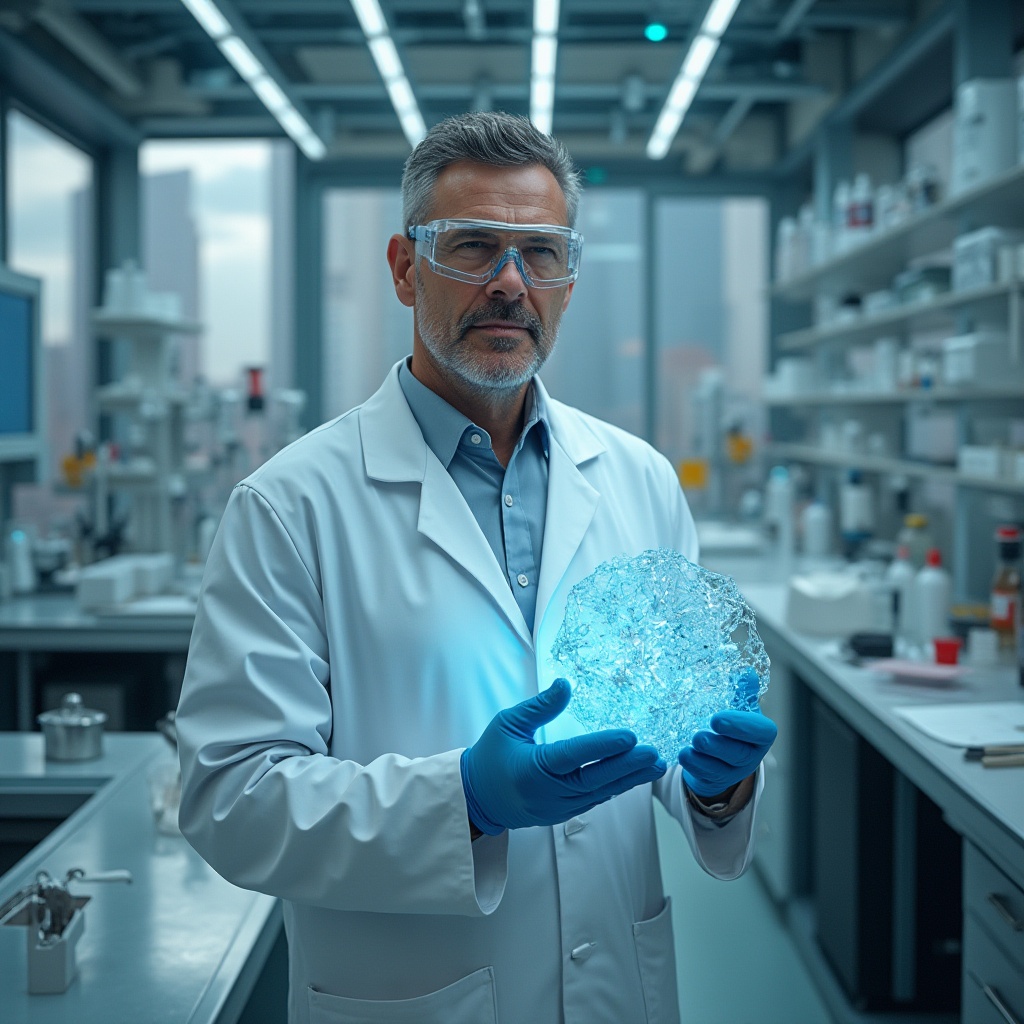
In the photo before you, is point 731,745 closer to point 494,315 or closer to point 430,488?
point 430,488

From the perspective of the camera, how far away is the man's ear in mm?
1414

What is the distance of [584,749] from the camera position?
1078mm

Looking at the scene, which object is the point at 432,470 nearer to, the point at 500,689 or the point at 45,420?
the point at 500,689

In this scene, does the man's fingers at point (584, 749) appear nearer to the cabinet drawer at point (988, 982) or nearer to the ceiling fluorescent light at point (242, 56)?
the cabinet drawer at point (988, 982)

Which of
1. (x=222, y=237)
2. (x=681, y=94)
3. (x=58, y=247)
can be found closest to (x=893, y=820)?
(x=681, y=94)

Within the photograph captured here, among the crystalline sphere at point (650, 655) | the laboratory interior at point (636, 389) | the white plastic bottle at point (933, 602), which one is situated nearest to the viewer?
the crystalline sphere at point (650, 655)

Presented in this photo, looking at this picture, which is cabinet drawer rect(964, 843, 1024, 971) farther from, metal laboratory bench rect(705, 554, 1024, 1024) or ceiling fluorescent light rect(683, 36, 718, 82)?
ceiling fluorescent light rect(683, 36, 718, 82)

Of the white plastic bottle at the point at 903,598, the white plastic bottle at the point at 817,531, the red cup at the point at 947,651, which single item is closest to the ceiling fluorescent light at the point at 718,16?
the white plastic bottle at the point at 903,598

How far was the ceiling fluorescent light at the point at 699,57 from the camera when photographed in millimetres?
3582

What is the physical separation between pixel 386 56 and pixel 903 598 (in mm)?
2529

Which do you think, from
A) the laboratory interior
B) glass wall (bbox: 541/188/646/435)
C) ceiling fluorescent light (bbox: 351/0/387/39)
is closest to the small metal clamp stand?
the laboratory interior

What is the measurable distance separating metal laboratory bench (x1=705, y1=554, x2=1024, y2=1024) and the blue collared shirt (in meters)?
0.46

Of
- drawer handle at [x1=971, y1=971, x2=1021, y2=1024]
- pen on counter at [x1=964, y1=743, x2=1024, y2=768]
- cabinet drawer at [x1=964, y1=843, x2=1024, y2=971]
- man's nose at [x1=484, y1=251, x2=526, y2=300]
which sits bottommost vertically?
drawer handle at [x1=971, y1=971, x2=1021, y2=1024]

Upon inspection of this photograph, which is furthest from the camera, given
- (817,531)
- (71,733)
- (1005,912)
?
(817,531)
